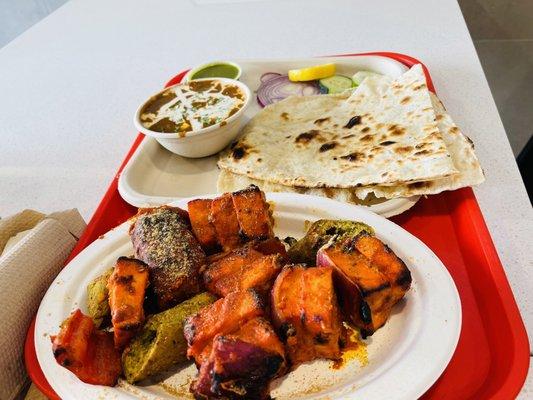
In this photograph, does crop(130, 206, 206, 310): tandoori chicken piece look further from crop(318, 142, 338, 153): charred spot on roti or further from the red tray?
crop(318, 142, 338, 153): charred spot on roti

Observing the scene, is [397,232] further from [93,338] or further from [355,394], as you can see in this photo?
[93,338]

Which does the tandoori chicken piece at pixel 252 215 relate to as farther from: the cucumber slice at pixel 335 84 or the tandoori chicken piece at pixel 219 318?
the cucumber slice at pixel 335 84

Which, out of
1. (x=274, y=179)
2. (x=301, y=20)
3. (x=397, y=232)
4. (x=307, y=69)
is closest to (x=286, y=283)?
(x=397, y=232)

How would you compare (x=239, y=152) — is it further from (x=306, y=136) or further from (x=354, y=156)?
(x=354, y=156)

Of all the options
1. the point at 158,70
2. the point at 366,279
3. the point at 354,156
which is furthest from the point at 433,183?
the point at 158,70

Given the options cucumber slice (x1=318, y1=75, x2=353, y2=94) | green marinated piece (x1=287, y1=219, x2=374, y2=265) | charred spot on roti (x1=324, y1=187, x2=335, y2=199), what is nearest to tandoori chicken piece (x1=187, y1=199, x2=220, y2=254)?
green marinated piece (x1=287, y1=219, x2=374, y2=265)

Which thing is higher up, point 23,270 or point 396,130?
point 23,270
